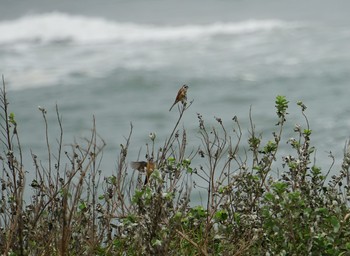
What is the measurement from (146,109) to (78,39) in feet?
13.8

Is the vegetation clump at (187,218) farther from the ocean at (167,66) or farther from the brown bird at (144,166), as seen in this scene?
the ocean at (167,66)

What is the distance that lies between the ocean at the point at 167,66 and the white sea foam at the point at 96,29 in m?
0.02

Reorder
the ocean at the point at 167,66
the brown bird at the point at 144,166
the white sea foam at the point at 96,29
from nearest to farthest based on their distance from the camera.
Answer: the brown bird at the point at 144,166 → the ocean at the point at 167,66 → the white sea foam at the point at 96,29

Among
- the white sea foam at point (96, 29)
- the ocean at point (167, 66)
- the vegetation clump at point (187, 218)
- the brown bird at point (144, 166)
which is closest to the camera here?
the vegetation clump at point (187, 218)

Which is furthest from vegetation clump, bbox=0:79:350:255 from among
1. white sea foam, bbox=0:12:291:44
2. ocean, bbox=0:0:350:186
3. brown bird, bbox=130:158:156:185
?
white sea foam, bbox=0:12:291:44

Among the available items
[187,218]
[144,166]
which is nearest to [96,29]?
[144,166]

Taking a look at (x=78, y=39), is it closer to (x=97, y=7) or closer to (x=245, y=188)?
(x=97, y=7)

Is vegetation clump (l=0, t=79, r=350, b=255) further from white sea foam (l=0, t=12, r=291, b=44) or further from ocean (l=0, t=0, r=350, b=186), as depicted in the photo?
white sea foam (l=0, t=12, r=291, b=44)

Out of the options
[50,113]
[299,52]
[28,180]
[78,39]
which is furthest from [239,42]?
[28,180]

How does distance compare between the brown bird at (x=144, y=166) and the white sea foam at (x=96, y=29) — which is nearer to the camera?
the brown bird at (x=144, y=166)

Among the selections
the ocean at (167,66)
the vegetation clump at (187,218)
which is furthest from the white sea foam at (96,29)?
the vegetation clump at (187,218)

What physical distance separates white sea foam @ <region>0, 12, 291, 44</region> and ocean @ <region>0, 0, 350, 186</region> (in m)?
0.02

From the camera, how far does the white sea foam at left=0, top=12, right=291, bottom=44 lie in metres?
16.8

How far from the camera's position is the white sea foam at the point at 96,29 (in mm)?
16766
